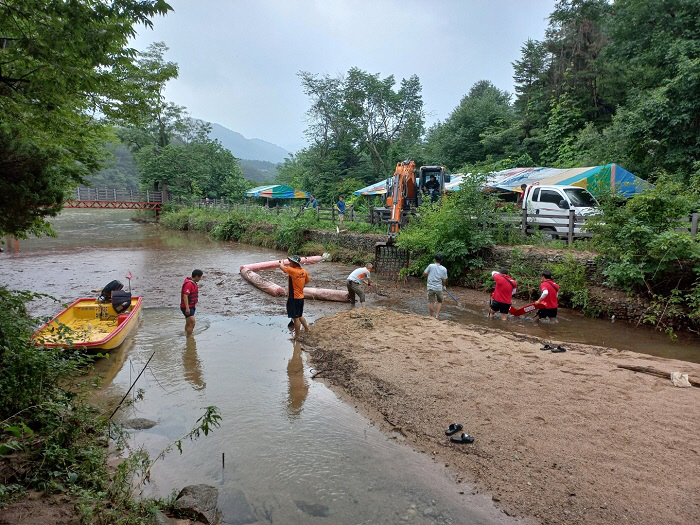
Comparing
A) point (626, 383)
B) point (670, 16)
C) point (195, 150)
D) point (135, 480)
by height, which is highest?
point (670, 16)

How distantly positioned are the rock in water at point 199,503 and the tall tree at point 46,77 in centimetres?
394

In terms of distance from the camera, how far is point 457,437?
5152 millimetres

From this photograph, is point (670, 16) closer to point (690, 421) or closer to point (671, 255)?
point (671, 255)

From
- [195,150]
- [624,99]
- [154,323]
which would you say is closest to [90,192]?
[195,150]

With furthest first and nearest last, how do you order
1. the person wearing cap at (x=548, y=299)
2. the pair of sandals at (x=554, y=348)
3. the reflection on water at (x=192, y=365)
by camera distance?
the person wearing cap at (x=548, y=299) < the pair of sandals at (x=554, y=348) < the reflection on water at (x=192, y=365)

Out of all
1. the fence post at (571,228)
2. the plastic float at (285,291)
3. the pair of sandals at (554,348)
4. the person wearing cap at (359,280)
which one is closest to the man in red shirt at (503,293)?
the pair of sandals at (554,348)

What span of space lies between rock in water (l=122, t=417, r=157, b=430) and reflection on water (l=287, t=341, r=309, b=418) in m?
1.81

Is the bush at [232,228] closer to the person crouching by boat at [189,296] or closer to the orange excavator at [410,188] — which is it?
the orange excavator at [410,188]

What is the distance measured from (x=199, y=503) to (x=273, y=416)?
1971 millimetres

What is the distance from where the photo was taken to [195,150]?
43531 millimetres

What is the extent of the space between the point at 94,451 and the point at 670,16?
24434 mm

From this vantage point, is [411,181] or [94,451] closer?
[94,451]

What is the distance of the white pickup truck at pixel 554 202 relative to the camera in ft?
48.8

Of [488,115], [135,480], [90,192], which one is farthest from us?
[90,192]
